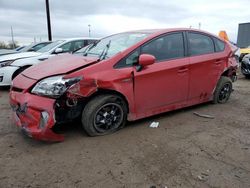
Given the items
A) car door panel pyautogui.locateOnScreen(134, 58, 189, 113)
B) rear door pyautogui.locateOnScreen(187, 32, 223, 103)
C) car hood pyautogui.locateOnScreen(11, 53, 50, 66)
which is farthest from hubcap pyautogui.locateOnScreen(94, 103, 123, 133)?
car hood pyautogui.locateOnScreen(11, 53, 50, 66)

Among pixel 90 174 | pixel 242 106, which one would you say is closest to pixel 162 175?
pixel 90 174

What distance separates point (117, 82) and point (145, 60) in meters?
0.53

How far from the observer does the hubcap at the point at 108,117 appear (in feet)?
12.2

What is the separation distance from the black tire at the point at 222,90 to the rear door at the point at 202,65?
216 millimetres

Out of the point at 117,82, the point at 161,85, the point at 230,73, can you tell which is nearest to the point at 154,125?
the point at 161,85

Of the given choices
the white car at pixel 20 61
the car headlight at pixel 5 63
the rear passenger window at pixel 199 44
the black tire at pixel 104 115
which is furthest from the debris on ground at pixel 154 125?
the car headlight at pixel 5 63

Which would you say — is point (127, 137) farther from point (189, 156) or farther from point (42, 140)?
point (42, 140)

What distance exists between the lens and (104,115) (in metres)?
3.77

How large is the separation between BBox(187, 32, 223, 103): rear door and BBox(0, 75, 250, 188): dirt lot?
667 millimetres

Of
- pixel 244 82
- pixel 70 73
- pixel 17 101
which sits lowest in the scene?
pixel 244 82

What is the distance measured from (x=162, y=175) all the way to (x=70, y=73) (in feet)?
5.78

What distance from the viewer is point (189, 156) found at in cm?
319

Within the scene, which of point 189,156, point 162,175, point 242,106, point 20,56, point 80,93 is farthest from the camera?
point 20,56

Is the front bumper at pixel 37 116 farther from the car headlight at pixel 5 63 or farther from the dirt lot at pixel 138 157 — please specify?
the car headlight at pixel 5 63
